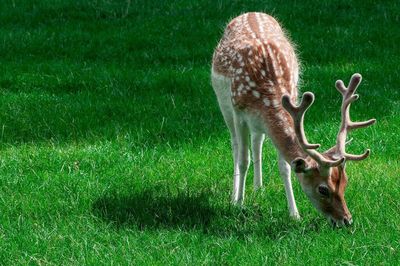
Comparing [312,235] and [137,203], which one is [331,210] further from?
[137,203]

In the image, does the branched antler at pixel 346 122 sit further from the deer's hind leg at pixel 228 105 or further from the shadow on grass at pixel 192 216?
the deer's hind leg at pixel 228 105

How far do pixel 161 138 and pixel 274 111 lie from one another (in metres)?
2.05

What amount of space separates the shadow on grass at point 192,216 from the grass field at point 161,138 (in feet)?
0.05

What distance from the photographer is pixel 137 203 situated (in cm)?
620

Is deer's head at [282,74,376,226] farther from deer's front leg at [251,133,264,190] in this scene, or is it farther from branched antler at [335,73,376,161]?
deer's front leg at [251,133,264,190]

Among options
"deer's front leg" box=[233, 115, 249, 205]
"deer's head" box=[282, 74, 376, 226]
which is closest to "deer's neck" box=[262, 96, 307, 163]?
"deer's head" box=[282, 74, 376, 226]

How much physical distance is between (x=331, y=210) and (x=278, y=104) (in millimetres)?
833

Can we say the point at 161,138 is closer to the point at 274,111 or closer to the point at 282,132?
the point at 274,111

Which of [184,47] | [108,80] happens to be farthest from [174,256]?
[184,47]

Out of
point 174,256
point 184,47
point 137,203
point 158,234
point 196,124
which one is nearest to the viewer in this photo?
point 174,256

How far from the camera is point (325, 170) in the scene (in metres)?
5.37

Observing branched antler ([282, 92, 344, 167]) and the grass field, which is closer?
branched antler ([282, 92, 344, 167])

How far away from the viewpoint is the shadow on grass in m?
5.72

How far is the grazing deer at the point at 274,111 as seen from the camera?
539 centimetres
